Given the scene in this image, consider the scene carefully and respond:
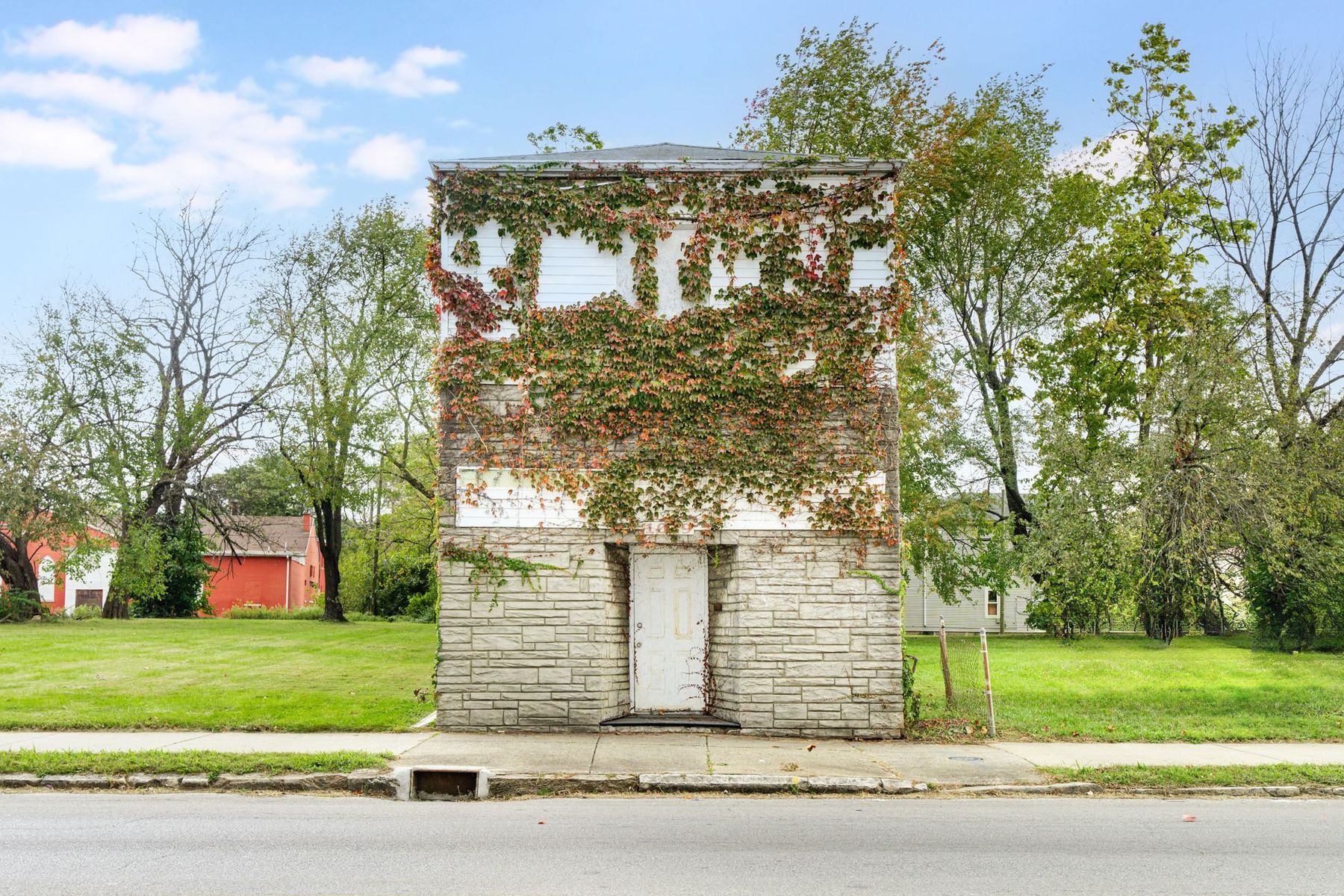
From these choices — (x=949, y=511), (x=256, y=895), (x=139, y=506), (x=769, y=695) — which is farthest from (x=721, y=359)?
(x=139, y=506)

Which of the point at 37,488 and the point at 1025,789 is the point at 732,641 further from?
the point at 37,488

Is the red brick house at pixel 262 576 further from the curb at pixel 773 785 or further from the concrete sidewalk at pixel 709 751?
the curb at pixel 773 785

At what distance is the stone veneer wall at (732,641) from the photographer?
38.9 ft

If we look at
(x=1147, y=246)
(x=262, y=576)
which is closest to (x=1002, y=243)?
(x=1147, y=246)

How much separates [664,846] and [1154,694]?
11472mm

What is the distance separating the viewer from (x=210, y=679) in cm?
1617

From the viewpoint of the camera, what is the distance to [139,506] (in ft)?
101

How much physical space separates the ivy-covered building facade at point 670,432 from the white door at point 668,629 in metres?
0.16

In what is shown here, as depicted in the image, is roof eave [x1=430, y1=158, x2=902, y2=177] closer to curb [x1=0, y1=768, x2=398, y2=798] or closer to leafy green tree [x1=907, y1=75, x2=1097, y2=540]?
curb [x1=0, y1=768, x2=398, y2=798]

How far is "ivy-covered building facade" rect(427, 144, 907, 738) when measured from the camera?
11922mm

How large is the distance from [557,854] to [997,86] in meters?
32.7

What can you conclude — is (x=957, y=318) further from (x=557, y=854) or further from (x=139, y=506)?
(x=557, y=854)

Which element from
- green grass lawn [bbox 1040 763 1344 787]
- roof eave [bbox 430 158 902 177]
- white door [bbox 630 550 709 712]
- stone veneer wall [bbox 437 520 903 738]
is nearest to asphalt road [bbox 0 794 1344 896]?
green grass lawn [bbox 1040 763 1344 787]

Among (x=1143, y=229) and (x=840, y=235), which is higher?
(x=1143, y=229)
